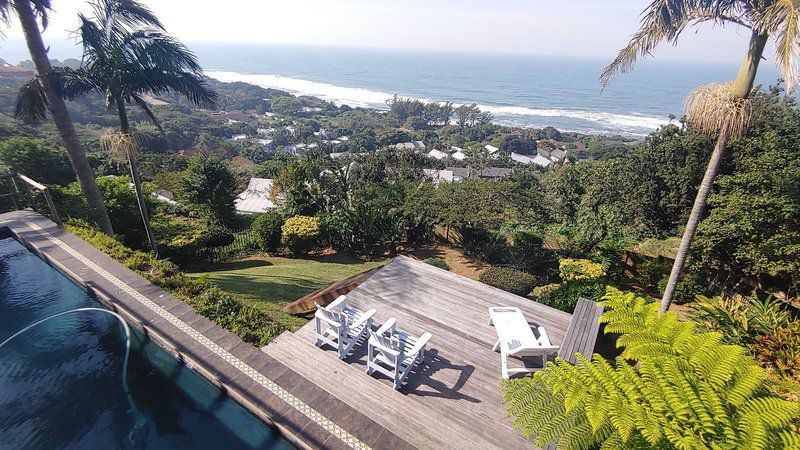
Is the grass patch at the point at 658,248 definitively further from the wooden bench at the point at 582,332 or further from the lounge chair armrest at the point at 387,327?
the lounge chair armrest at the point at 387,327

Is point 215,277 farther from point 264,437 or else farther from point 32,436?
point 264,437

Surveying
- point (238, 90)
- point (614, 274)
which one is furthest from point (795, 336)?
point (238, 90)

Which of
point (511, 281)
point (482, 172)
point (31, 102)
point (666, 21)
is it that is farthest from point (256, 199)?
point (482, 172)

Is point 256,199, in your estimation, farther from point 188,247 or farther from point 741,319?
point 741,319

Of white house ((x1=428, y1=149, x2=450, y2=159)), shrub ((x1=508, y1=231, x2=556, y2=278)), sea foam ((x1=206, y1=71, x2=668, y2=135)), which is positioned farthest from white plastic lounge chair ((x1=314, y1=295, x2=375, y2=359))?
sea foam ((x1=206, y1=71, x2=668, y2=135))

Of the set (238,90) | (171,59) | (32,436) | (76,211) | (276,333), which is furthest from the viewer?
(238,90)

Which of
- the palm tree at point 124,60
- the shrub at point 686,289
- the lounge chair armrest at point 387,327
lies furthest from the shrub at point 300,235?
the shrub at point 686,289
